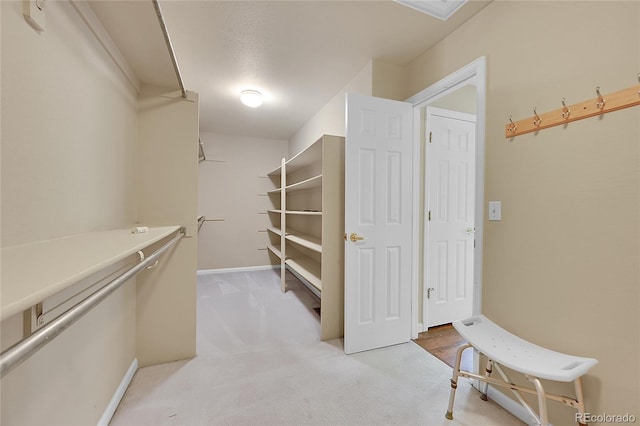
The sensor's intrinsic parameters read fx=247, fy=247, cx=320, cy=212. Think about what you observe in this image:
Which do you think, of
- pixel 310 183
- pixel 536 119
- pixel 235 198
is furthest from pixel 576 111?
pixel 235 198

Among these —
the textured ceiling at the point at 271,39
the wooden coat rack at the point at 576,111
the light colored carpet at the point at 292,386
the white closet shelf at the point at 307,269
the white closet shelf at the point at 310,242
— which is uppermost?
the textured ceiling at the point at 271,39

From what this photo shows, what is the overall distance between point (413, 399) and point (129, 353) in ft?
6.07

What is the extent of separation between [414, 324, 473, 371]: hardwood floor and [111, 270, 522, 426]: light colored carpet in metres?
0.10

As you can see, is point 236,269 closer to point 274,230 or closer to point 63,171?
point 274,230

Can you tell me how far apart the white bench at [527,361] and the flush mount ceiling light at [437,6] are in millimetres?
1973

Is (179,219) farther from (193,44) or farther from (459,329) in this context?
(459,329)

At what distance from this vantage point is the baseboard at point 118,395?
1256 millimetres

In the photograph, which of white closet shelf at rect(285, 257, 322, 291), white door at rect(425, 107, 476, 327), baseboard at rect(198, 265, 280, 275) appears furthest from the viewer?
baseboard at rect(198, 265, 280, 275)

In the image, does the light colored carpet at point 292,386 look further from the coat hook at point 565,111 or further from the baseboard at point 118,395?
the coat hook at point 565,111

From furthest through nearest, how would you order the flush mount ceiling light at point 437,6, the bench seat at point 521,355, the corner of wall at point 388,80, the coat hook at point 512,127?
1. the corner of wall at point 388,80
2. the flush mount ceiling light at point 437,6
3. the coat hook at point 512,127
4. the bench seat at point 521,355

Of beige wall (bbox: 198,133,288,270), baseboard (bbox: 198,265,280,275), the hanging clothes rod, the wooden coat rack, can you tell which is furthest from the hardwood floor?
beige wall (bbox: 198,133,288,270)

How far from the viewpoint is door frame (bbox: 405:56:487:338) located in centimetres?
163

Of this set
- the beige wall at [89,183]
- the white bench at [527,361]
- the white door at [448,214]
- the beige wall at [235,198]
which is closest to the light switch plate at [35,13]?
the beige wall at [89,183]

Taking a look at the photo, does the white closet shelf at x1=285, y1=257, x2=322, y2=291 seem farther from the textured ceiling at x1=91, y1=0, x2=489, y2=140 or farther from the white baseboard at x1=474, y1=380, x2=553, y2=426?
the textured ceiling at x1=91, y1=0, x2=489, y2=140
